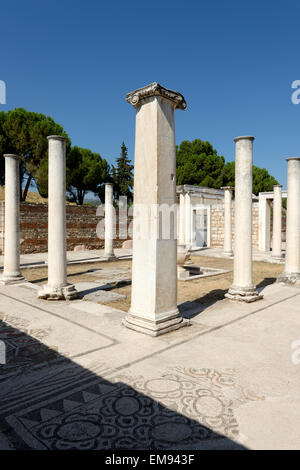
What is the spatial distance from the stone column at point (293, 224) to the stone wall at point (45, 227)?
40.3ft

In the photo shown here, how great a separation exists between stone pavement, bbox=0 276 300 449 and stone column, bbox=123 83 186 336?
12.3 inches

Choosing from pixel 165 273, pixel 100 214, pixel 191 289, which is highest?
pixel 100 214

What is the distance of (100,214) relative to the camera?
19.2 metres

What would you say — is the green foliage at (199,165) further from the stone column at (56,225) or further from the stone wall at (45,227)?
the stone column at (56,225)

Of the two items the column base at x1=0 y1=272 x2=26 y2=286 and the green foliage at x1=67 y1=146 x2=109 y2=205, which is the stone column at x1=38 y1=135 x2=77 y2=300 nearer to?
the column base at x1=0 y1=272 x2=26 y2=286

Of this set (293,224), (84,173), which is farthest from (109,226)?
(84,173)

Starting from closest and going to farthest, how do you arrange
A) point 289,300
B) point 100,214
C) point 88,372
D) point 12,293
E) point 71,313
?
1. point 88,372
2. point 71,313
3. point 289,300
4. point 12,293
5. point 100,214

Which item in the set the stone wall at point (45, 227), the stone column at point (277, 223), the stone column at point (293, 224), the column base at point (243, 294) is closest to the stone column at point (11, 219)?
the column base at point (243, 294)

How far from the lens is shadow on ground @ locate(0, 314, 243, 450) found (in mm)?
2203

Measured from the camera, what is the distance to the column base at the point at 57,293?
6.36m

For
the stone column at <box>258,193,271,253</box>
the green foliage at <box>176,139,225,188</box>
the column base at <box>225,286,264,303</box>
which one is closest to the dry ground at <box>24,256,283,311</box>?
the column base at <box>225,286,264,303</box>
